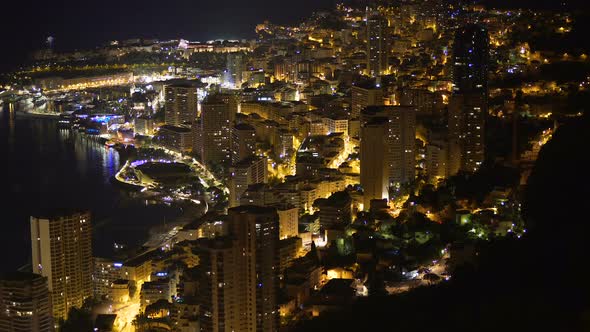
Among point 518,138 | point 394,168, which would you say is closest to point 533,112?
point 518,138

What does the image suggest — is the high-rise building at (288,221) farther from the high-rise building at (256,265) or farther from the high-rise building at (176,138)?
the high-rise building at (176,138)

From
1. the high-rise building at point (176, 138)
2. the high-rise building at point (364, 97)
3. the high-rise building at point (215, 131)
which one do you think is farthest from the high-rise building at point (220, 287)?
the high-rise building at point (176, 138)

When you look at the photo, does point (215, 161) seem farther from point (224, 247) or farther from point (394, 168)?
point (224, 247)

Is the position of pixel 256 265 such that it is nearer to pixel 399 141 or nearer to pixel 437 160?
pixel 437 160

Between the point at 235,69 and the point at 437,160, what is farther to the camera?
the point at 235,69

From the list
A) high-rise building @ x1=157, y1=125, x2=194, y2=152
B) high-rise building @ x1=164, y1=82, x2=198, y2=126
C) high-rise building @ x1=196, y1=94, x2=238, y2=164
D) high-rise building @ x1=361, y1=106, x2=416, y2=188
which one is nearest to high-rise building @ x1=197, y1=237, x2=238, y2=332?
high-rise building @ x1=361, y1=106, x2=416, y2=188

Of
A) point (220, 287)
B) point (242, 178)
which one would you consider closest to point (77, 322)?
point (220, 287)

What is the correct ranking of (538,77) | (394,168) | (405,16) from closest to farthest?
(538,77) < (394,168) < (405,16)
